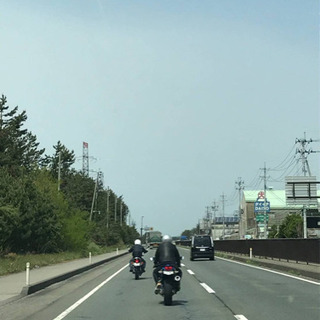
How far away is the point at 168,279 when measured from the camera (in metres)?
12.5

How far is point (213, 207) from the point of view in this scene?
174 m

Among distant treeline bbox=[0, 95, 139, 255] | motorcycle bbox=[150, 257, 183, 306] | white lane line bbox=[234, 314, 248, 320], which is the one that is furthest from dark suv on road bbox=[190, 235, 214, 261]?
white lane line bbox=[234, 314, 248, 320]

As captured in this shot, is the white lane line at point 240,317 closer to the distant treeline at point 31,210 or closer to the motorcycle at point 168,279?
the motorcycle at point 168,279

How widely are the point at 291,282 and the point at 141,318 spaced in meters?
10.2

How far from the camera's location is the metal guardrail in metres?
26.1

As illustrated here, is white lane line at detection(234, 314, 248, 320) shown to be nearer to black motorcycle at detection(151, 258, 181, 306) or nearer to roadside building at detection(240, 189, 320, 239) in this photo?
black motorcycle at detection(151, 258, 181, 306)

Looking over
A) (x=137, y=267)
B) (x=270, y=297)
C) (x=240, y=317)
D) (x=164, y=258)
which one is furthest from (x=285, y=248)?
(x=240, y=317)

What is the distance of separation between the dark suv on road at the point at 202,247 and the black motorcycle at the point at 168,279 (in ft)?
93.4

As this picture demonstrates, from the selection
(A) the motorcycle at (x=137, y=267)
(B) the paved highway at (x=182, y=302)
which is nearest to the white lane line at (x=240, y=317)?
(B) the paved highway at (x=182, y=302)

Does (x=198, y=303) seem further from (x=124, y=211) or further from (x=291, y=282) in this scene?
(x=124, y=211)

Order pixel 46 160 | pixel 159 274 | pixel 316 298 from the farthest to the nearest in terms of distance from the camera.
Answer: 1. pixel 46 160
2. pixel 316 298
3. pixel 159 274

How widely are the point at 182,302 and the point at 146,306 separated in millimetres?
1206

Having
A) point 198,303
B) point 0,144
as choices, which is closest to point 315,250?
point 198,303

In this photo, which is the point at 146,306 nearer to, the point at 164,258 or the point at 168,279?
the point at 168,279
